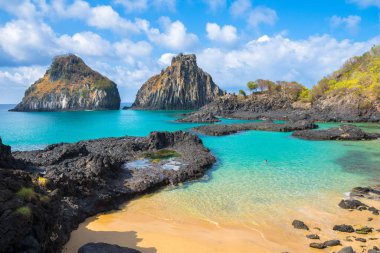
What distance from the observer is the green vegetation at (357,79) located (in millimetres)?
107194

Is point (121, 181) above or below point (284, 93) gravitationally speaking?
below

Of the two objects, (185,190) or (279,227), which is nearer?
(279,227)

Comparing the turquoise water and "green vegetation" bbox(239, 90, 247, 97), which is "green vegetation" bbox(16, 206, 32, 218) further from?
"green vegetation" bbox(239, 90, 247, 97)

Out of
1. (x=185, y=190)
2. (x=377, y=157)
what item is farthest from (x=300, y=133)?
(x=185, y=190)

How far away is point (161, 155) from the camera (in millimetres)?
42156

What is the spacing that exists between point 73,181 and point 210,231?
11656 millimetres

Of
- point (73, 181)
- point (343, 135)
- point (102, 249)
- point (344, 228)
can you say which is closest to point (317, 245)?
point (344, 228)

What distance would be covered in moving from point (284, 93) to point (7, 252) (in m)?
147

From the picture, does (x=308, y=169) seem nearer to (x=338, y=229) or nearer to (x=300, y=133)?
(x=338, y=229)

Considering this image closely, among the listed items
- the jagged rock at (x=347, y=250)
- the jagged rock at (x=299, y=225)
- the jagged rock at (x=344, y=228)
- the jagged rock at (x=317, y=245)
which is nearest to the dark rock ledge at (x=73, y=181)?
the jagged rock at (x=299, y=225)

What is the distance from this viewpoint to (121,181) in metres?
29.4

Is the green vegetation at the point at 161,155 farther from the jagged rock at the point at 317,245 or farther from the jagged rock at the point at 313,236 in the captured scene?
the jagged rock at the point at 317,245

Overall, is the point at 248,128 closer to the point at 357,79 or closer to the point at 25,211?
Answer: the point at 357,79

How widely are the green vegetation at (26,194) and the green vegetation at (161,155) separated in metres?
25.2
